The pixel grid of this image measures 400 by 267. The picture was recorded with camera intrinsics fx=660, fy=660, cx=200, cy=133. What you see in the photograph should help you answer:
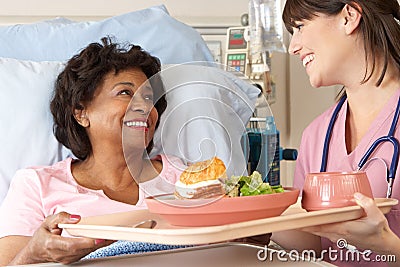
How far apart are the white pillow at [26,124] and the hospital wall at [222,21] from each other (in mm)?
761

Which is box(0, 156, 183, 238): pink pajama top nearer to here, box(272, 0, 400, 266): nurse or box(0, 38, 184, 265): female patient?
box(0, 38, 184, 265): female patient

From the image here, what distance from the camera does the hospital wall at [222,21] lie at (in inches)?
106

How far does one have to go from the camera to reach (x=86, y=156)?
187 cm

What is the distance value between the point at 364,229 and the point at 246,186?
236 millimetres

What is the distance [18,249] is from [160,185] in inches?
22.9

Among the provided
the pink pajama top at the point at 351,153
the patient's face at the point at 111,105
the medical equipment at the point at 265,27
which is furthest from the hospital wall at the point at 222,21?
the pink pajama top at the point at 351,153

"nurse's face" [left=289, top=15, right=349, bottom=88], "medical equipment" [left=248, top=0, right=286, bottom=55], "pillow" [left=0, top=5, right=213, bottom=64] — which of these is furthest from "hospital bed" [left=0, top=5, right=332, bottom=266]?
"medical equipment" [left=248, top=0, right=286, bottom=55]

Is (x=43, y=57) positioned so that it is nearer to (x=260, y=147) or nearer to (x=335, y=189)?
(x=260, y=147)

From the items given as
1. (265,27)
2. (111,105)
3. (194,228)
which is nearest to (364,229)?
(194,228)

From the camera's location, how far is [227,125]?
1225 millimetres

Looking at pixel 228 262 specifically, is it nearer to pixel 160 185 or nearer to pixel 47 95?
pixel 160 185

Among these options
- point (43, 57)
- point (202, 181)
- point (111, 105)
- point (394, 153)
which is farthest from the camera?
point (43, 57)

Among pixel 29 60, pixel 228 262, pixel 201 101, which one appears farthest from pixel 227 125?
pixel 29 60

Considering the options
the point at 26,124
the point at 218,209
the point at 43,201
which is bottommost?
the point at 43,201
